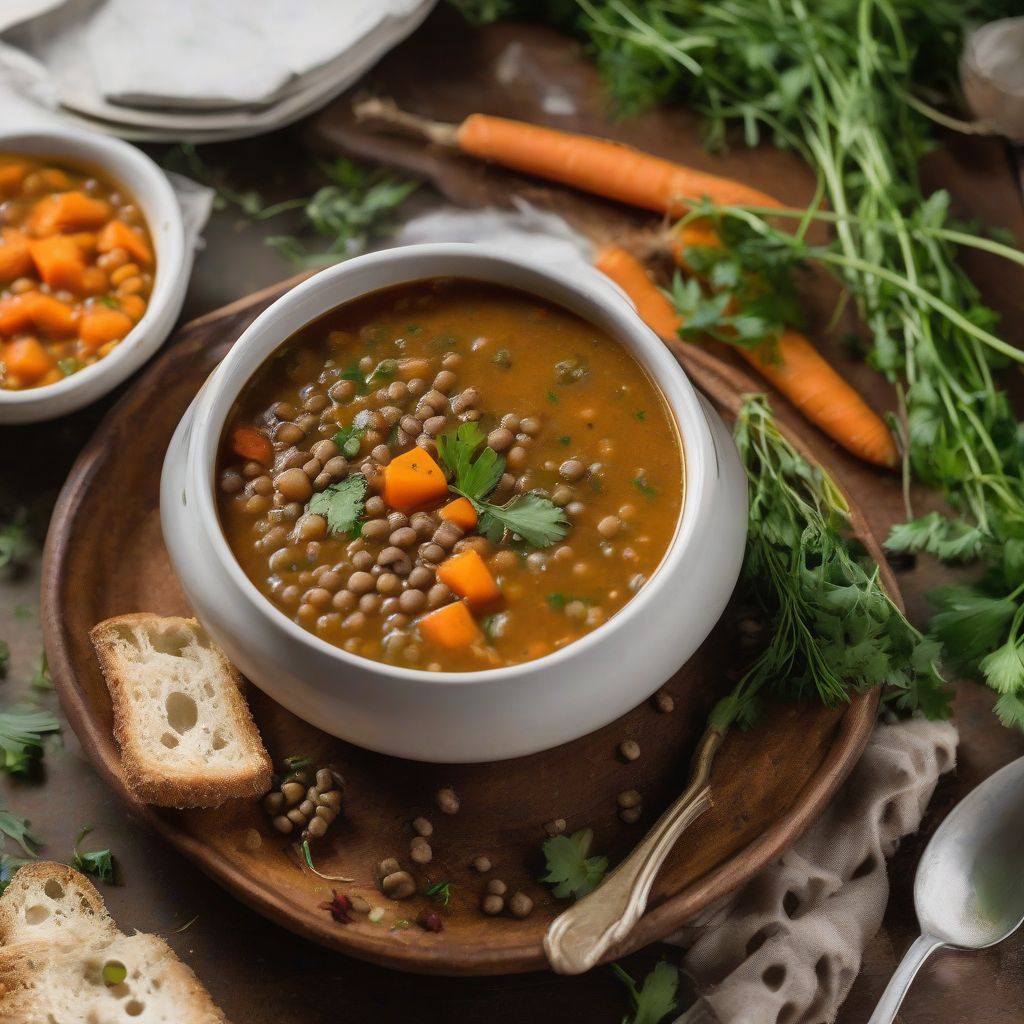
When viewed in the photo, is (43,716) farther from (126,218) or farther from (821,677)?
(821,677)

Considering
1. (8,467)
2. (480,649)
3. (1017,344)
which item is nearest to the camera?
(480,649)

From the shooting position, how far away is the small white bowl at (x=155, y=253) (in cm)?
326

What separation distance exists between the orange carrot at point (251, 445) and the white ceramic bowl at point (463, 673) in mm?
68

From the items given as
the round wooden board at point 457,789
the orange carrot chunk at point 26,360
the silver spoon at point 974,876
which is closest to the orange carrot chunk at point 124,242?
the orange carrot chunk at point 26,360

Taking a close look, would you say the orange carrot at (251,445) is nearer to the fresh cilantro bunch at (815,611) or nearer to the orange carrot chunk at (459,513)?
the orange carrot chunk at (459,513)

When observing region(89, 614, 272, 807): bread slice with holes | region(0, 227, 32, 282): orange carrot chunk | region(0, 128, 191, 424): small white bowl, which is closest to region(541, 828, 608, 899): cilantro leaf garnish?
region(89, 614, 272, 807): bread slice with holes

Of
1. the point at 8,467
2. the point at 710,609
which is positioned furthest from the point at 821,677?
the point at 8,467

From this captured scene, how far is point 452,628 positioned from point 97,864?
1101mm

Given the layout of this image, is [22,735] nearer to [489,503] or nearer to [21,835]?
[21,835]

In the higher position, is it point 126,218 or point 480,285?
point 480,285

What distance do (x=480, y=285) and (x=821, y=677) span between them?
116 centimetres

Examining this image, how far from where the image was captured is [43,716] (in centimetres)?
309

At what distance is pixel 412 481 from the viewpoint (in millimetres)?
2625

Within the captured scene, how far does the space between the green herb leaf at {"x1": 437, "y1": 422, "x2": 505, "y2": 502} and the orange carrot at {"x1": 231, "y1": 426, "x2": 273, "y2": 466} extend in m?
0.37
